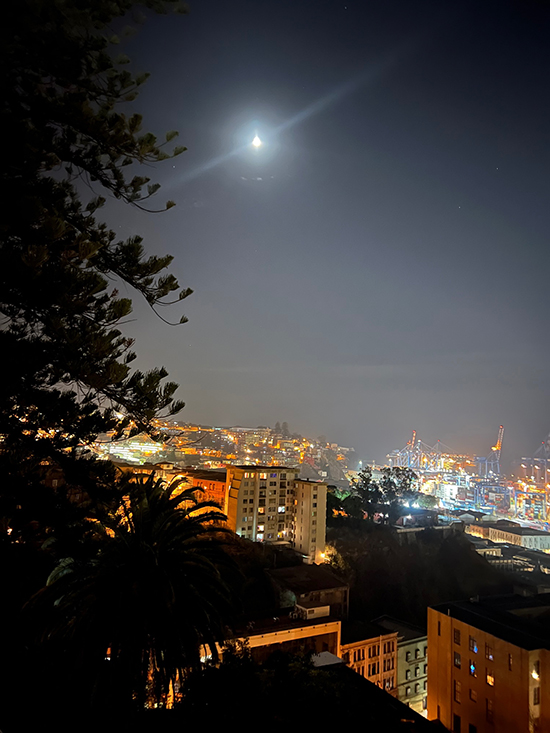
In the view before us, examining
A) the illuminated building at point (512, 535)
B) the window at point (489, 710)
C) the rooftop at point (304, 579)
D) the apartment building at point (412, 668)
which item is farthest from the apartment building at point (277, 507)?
the illuminated building at point (512, 535)

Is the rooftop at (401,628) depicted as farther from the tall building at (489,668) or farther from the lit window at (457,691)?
the lit window at (457,691)

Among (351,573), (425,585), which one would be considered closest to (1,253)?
(351,573)

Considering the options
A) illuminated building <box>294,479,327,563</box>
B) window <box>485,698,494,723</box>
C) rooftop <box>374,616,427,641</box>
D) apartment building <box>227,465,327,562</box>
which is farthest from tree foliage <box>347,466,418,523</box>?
window <box>485,698,494,723</box>

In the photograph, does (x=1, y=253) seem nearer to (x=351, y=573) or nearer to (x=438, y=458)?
(x=351, y=573)

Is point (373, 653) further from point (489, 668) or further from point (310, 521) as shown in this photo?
point (310, 521)

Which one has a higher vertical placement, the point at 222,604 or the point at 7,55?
the point at 7,55

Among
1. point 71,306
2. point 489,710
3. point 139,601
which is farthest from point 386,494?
point 71,306

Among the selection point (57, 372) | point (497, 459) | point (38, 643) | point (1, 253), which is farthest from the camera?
point (497, 459)

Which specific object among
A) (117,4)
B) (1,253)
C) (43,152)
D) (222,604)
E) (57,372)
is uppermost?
(117,4)
